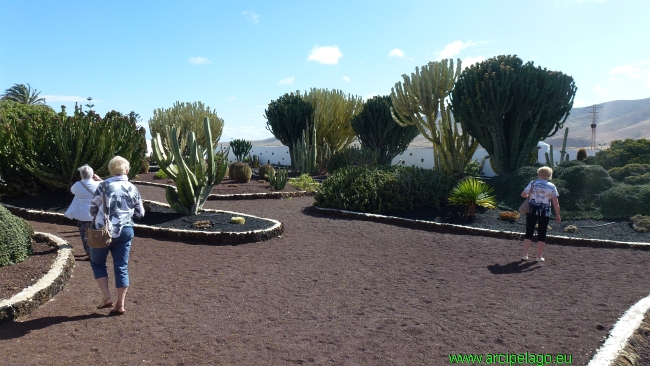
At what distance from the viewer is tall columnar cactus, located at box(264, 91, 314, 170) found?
77.6 ft

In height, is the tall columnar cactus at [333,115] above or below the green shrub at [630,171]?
above

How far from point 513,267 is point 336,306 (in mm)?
2739

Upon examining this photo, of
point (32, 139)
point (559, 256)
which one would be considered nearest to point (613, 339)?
point (559, 256)

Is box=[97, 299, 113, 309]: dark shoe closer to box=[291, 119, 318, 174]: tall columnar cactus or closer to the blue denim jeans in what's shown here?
the blue denim jeans

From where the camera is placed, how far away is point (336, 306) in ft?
15.4

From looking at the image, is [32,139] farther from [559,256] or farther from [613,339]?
[613,339]

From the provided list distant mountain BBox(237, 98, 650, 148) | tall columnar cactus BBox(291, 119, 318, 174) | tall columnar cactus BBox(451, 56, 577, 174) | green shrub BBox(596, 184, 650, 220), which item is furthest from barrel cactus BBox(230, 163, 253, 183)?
distant mountain BBox(237, 98, 650, 148)

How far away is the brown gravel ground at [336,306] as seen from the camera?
3600mm

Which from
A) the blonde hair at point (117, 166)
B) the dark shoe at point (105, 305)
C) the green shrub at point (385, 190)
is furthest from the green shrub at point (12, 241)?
the green shrub at point (385, 190)

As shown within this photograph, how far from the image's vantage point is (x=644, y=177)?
33.5 feet

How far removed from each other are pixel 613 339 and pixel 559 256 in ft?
10.5

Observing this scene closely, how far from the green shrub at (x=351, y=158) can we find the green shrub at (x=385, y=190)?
806cm

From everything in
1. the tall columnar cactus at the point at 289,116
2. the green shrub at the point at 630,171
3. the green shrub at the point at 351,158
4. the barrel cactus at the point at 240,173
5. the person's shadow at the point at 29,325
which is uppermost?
the tall columnar cactus at the point at 289,116

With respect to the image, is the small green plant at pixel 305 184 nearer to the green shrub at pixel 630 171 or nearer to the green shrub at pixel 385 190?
the green shrub at pixel 385 190
